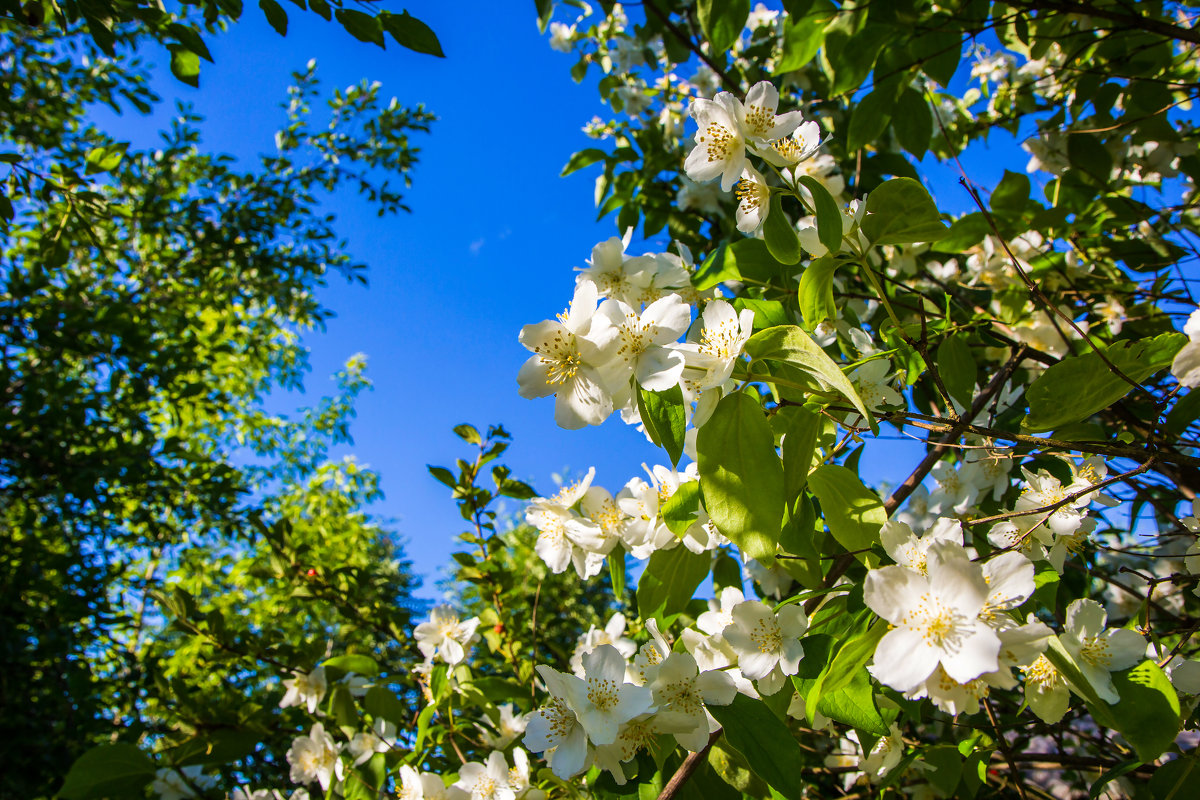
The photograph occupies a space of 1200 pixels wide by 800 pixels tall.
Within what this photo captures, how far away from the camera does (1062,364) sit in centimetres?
93

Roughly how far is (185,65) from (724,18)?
1.46m

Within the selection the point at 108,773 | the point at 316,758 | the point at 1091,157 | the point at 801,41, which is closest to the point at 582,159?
the point at 801,41

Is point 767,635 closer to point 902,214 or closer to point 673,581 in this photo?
point 673,581

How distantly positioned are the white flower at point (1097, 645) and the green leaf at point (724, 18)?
1.34 meters

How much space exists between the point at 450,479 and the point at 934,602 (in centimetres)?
140

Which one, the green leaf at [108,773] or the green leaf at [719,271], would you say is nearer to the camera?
the green leaf at [719,271]

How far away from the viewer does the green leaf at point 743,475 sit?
81 cm

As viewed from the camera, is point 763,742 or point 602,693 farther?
point 602,693

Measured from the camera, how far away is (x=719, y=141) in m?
1.12

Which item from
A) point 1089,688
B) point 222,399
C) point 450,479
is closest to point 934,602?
point 1089,688

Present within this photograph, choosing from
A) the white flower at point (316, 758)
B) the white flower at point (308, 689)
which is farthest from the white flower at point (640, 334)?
the white flower at point (308, 689)

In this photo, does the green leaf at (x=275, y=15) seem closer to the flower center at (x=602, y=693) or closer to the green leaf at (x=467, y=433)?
the green leaf at (x=467, y=433)

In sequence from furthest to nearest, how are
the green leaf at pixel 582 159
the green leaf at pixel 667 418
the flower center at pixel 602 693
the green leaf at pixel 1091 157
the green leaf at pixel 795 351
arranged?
1. the green leaf at pixel 582 159
2. the green leaf at pixel 1091 157
3. the flower center at pixel 602 693
4. the green leaf at pixel 667 418
5. the green leaf at pixel 795 351

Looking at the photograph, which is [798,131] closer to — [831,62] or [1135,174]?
[831,62]
